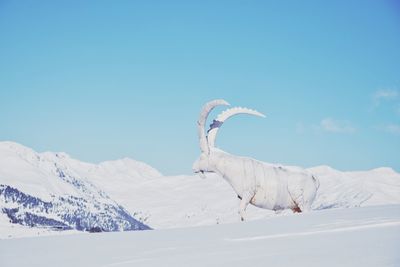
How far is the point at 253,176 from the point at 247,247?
→ 32.7 ft

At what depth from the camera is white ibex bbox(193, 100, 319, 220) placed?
712 inches

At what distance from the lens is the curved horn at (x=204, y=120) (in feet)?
62.1

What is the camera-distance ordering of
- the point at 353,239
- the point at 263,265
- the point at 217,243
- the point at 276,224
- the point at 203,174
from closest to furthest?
the point at 263,265 < the point at 353,239 < the point at 217,243 < the point at 276,224 < the point at 203,174

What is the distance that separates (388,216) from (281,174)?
8725 millimetres

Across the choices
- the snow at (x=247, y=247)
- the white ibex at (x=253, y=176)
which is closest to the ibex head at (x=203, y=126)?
the white ibex at (x=253, y=176)

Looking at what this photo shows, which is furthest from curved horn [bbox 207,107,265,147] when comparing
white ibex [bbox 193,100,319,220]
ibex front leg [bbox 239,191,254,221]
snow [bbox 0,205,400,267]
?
snow [bbox 0,205,400,267]

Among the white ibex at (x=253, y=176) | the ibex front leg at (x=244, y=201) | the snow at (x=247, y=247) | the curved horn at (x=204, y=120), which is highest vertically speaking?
the curved horn at (x=204, y=120)

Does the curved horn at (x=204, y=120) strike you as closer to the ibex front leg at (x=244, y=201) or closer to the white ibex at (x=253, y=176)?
the white ibex at (x=253, y=176)

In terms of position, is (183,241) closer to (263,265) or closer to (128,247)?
(128,247)

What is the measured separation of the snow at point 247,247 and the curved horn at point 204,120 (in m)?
7.30

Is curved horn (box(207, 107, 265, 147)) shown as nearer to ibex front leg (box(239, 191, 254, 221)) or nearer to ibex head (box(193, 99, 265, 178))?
ibex head (box(193, 99, 265, 178))

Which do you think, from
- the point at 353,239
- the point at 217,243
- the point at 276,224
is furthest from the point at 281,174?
the point at 353,239

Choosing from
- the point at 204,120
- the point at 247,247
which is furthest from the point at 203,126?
the point at 247,247

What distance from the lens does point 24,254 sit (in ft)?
32.7
